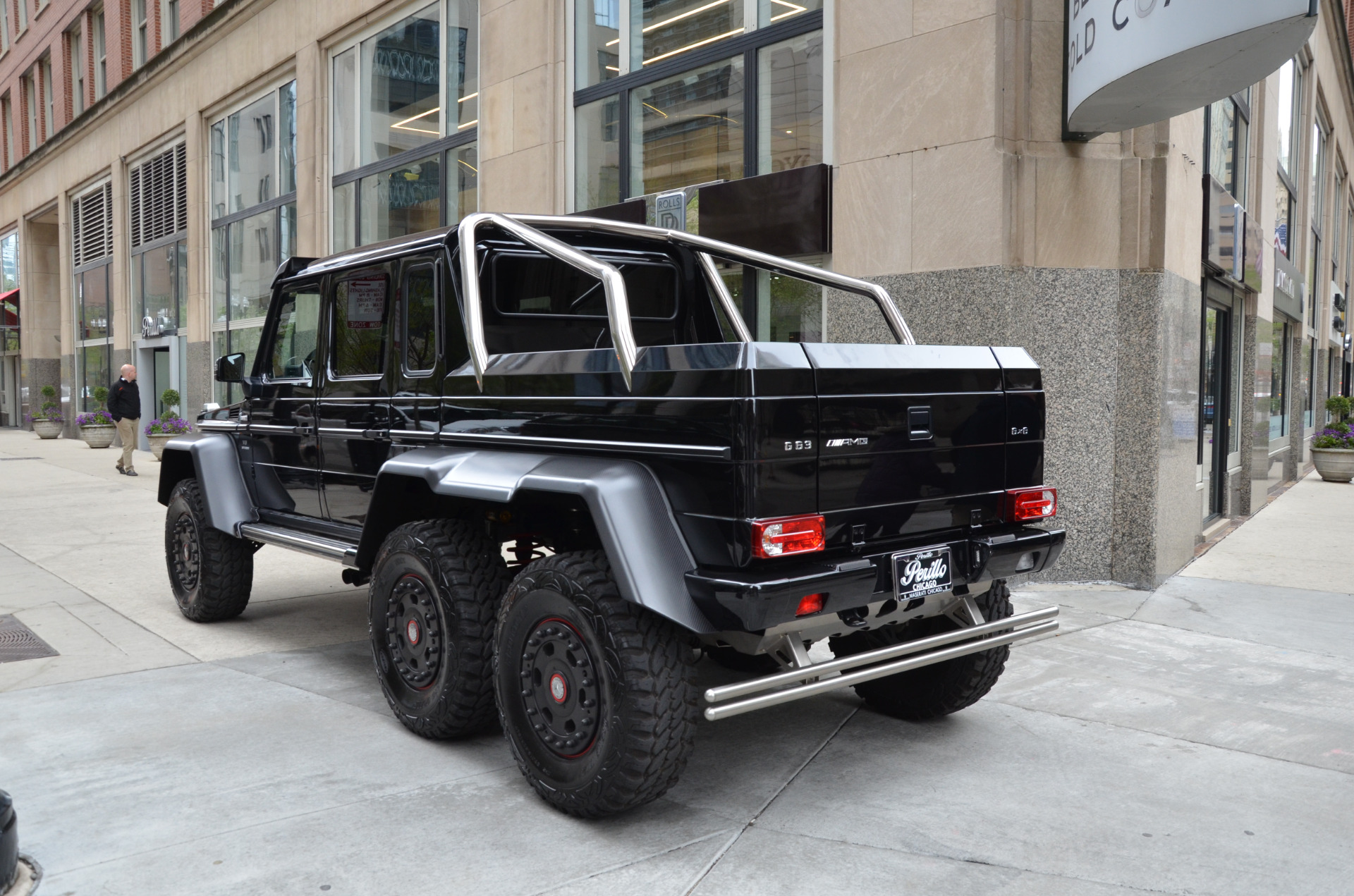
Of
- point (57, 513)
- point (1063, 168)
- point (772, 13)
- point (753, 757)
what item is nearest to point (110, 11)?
point (57, 513)

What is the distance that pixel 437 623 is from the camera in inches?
176

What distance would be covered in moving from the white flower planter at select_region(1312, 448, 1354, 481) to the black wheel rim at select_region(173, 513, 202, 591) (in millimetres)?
16933

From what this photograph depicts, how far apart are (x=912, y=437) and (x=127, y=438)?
17112mm

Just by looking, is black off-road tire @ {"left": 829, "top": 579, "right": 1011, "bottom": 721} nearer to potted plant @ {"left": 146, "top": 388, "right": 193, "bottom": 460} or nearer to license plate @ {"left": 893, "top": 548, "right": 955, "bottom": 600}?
license plate @ {"left": 893, "top": 548, "right": 955, "bottom": 600}

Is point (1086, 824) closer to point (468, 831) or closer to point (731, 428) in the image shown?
point (731, 428)

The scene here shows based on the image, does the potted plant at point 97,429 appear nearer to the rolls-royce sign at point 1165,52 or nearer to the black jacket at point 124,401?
the black jacket at point 124,401

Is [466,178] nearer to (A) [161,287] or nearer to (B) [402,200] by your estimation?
(B) [402,200]

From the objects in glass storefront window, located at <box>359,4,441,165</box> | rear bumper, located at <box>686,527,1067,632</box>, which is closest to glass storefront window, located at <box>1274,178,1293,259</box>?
glass storefront window, located at <box>359,4,441,165</box>

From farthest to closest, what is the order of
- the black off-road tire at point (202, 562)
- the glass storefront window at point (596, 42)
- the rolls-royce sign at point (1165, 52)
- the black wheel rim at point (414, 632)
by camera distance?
the glass storefront window at point (596, 42) → the black off-road tire at point (202, 562) → the rolls-royce sign at point (1165, 52) → the black wheel rim at point (414, 632)

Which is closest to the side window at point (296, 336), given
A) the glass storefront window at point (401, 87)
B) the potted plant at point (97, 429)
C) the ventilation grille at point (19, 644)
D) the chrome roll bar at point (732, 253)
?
the chrome roll bar at point (732, 253)

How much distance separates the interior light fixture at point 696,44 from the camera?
1034 cm

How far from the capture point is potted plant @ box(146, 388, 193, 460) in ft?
61.4

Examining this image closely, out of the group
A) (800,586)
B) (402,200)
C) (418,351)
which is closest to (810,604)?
(800,586)

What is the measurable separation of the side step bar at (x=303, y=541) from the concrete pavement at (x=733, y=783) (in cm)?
68
